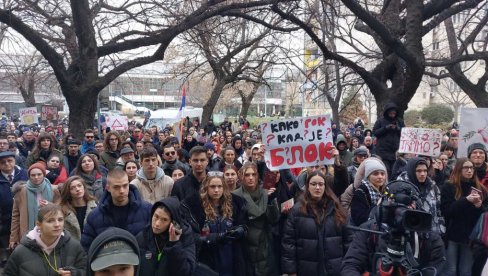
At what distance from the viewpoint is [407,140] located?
298 inches

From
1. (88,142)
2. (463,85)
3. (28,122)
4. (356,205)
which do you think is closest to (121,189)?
(356,205)

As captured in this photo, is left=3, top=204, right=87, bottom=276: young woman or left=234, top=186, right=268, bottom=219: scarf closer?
left=3, top=204, right=87, bottom=276: young woman

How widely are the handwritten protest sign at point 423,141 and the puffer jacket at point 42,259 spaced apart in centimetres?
536

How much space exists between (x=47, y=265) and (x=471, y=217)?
4371 mm

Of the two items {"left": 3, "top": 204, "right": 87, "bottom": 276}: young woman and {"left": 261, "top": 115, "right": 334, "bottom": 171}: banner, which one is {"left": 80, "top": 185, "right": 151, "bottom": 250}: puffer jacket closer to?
{"left": 3, "top": 204, "right": 87, "bottom": 276}: young woman

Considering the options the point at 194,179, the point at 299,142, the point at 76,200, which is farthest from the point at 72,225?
the point at 299,142

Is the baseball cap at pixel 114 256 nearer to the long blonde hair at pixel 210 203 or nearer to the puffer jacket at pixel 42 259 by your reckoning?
the puffer jacket at pixel 42 259

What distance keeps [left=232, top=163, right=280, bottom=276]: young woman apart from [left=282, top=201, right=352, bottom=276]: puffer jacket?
12.1 inches

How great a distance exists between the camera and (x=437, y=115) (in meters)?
40.5

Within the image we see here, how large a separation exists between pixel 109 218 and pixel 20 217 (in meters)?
1.93

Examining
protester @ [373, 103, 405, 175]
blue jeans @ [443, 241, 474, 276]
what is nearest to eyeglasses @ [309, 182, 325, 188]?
blue jeans @ [443, 241, 474, 276]

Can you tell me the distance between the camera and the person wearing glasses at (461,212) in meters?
5.23

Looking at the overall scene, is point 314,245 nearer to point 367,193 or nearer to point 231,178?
point 367,193

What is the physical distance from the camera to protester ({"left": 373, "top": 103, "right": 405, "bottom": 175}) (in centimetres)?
846
